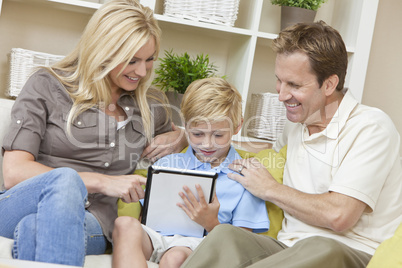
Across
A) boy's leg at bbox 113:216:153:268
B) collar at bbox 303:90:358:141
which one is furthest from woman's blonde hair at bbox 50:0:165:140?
collar at bbox 303:90:358:141

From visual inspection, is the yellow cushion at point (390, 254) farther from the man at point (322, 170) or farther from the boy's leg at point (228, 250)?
the boy's leg at point (228, 250)

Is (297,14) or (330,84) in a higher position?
(297,14)

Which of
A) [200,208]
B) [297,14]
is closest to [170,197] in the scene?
[200,208]

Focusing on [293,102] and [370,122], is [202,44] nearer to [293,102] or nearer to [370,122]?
[293,102]

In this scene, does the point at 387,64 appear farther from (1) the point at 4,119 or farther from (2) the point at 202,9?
(1) the point at 4,119

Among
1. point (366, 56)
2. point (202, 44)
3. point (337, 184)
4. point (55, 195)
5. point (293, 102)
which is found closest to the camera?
point (55, 195)

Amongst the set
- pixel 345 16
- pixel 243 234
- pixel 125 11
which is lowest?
pixel 243 234

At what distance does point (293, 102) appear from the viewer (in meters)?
1.81

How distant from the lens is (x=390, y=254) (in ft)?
4.05

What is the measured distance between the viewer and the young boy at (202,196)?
5.26 ft

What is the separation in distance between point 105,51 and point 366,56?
1.23 metres

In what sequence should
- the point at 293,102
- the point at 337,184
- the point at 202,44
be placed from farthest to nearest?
the point at 202,44 → the point at 293,102 → the point at 337,184

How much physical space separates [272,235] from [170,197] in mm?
419

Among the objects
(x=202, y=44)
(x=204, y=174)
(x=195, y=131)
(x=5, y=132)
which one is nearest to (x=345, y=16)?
(x=202, y=44)
